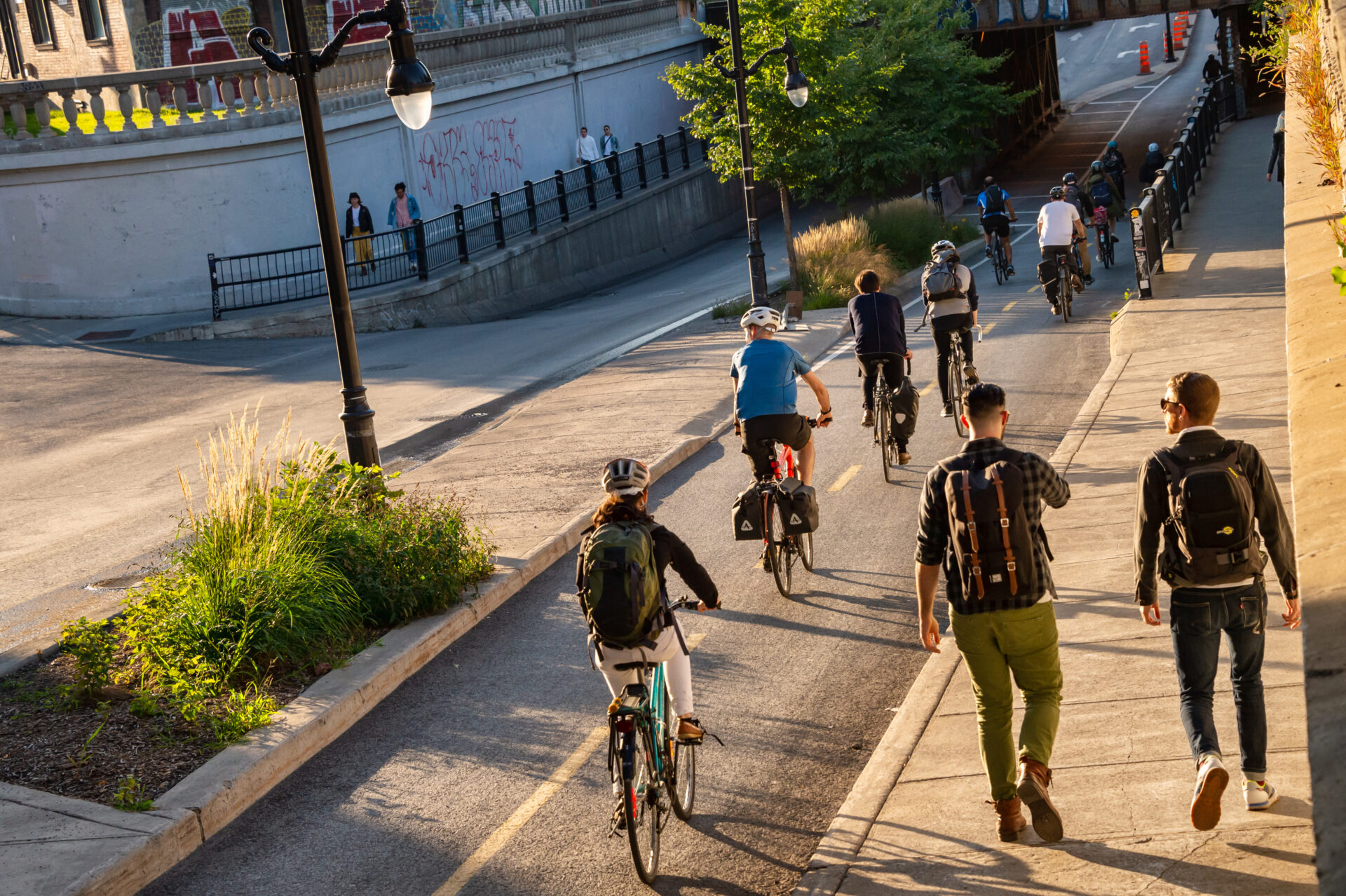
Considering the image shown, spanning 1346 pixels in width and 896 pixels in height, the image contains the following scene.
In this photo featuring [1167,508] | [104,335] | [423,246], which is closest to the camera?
[1167,508]

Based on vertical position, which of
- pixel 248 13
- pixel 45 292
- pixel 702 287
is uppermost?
pixel 248 13

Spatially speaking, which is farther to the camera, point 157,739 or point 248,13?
point 248,13

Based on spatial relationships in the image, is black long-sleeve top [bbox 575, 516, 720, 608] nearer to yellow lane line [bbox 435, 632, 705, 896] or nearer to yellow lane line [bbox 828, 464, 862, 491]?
yellow lane line [bbox 435, 632, 705, 896]

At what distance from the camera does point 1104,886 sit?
5391 mm

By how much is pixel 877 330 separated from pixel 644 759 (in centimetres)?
727

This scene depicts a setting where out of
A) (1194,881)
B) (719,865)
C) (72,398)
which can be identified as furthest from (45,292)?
(1194,881)

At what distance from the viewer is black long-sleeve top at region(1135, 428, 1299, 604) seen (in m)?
5.48

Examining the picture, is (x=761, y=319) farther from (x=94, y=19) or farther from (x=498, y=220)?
(x=94, y=19)

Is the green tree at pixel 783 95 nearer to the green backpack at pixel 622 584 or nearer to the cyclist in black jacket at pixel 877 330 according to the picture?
the cyclist in black jacket at pixel 877 330

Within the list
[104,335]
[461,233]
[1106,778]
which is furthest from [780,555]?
[461,233]

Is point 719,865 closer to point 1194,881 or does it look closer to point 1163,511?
point 1194,881

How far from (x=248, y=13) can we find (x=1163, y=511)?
125 feet

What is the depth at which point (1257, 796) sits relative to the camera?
572 cm

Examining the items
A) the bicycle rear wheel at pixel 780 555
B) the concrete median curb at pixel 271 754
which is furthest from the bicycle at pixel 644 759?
the bicycle rear wheel at pixel 780 555
